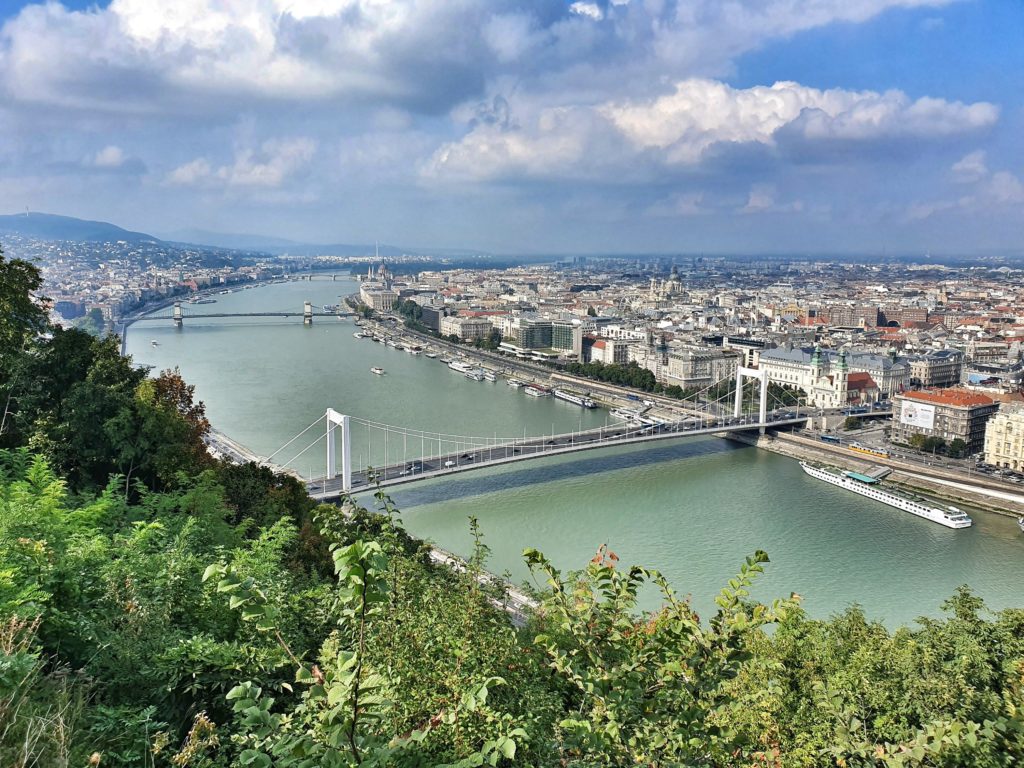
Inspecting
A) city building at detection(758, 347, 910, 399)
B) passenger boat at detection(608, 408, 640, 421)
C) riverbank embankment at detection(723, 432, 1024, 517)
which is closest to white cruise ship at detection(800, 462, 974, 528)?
riverbank embankment at detection(723, 432, 1024, 517)

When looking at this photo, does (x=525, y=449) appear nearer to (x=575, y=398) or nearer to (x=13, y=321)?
(x=575, y=398)

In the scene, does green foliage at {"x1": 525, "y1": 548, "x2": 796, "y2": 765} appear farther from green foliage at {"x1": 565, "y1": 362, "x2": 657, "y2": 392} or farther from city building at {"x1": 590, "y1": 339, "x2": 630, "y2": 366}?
city building at {"x1": 590, "y1": 339, "x2": 630, "y2": 366}

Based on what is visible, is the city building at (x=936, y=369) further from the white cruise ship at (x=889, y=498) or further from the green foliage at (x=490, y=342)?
the green foliage at (x=490, y=342)

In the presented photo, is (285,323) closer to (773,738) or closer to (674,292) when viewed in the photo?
(674,292)

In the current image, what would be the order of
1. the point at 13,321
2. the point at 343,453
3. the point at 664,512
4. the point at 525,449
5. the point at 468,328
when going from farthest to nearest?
the point at 468,328
the point at 525,449
the point at 664,512
the point at 343,453
the point at 13,321

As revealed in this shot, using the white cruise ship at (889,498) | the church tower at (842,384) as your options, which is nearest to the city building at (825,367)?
the church tower at (842,384)

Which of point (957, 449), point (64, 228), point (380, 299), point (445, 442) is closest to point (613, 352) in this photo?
point (957, 449)

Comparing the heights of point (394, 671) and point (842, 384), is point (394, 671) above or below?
above
